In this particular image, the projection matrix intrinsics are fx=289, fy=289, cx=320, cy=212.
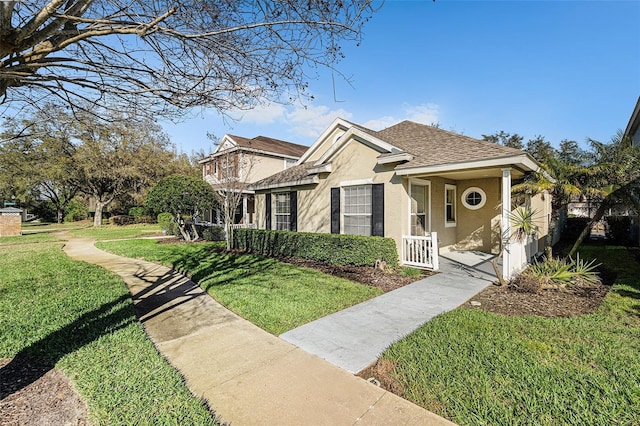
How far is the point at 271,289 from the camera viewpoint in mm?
6734

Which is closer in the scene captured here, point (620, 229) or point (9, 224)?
point (620, 229)

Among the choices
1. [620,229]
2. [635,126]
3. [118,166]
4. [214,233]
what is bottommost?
[214,233]

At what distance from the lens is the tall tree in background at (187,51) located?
3.19m

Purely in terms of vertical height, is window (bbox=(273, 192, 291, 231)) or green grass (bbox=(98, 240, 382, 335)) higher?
window (bbox=(273, 192, 291, 231))

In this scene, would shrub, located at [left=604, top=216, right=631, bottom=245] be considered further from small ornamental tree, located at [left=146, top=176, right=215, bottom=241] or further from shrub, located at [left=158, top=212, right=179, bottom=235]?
shrub, located at [left=158, top=212, right=179, bottom=235]

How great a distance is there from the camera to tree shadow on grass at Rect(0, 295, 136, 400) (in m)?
3.31

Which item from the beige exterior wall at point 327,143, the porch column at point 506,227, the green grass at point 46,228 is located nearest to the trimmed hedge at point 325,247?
the porch column at point 506,227

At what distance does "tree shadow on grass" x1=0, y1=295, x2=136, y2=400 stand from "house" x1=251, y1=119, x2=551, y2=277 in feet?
23.1

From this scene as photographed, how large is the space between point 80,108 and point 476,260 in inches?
429

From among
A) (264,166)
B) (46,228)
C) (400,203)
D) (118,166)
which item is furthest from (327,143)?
(46,228)

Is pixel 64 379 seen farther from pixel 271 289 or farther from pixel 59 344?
pixel 271 289

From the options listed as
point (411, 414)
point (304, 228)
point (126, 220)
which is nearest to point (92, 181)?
point (126, 220)

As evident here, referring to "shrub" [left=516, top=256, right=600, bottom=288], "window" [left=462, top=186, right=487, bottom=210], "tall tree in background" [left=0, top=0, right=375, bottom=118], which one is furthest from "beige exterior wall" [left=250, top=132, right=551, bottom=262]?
"tall tree in background" [left=0, top=0, right=375, bottom=118]

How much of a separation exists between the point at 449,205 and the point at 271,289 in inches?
318
